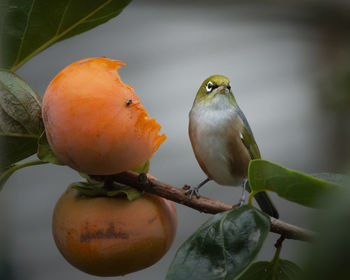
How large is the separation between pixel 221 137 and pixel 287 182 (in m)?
0.48

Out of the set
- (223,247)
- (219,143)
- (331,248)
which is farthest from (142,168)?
(331,248)

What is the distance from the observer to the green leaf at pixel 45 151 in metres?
0.59

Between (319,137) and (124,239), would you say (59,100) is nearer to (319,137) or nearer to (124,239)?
(124,239)

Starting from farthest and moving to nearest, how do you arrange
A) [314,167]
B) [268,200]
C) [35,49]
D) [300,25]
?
A: 1. [300,25]
2. [314,167]
3. [268,200]
4. [35,49]

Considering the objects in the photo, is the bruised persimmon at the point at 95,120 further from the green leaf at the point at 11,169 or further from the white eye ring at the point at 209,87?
the white eye ring at the point at 209,87

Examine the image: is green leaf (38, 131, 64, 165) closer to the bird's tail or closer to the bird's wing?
the bird's wing

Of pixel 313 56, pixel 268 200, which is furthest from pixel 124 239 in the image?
pixel 313 56

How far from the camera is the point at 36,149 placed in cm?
62

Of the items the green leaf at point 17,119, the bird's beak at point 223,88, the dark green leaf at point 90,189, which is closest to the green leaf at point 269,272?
the dark green leaf at point 90,189

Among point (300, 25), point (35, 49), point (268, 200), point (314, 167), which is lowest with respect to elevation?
point (314, 167)

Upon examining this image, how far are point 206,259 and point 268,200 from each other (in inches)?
22.2

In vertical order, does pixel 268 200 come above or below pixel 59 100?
below

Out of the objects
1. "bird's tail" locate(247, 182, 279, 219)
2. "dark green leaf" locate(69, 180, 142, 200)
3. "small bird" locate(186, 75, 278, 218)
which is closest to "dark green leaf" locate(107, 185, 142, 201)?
"dark green leaf" locate(69, 180, 142, 200)

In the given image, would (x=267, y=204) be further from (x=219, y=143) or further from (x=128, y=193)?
(x=128, y=193)
